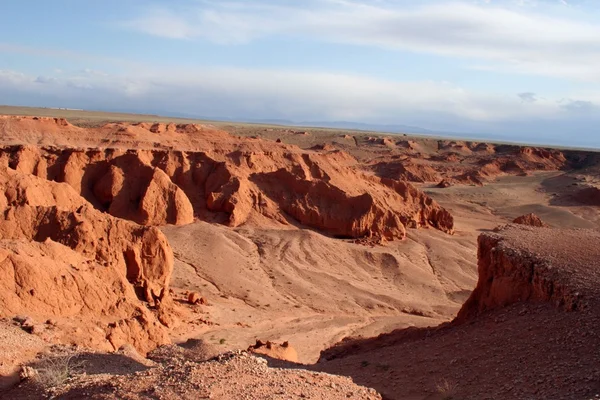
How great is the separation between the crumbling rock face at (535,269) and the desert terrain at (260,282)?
0.04 meters

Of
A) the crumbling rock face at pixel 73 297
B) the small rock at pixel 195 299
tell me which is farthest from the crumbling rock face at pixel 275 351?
the small rock at pixel 195 299

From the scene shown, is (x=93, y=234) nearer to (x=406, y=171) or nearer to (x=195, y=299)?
(x=195, y=299)

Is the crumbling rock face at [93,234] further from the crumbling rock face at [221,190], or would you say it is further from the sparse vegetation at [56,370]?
the crumbling rock face at [221,190]

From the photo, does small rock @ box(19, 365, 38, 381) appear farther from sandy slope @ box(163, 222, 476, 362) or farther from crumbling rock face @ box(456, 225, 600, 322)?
crumbling rock face @ box(456, 225, 600, 322)

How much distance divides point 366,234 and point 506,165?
170ft

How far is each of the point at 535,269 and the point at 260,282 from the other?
501 inches

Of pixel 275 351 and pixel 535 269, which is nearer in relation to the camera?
pixel 535 269

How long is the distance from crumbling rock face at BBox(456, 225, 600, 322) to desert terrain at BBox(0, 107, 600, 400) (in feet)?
0.15

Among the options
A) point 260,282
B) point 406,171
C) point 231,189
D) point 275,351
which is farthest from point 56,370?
point 406,171

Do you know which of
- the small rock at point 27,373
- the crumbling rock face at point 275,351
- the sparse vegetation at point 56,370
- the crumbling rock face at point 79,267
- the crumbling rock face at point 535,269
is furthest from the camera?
the crumbling rock face at point 275,351

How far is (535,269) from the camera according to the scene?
12578 mm

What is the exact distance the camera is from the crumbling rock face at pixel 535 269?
1183 centimetres

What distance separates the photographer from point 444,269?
27875 millimetres

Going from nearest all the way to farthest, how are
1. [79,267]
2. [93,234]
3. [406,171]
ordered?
[79,267] < [93,234] < [406,171]
